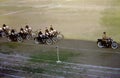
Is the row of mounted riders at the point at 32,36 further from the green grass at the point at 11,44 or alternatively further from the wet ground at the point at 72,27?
the wet ground at the point at 72,27

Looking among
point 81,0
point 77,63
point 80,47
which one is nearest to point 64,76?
point 77,63

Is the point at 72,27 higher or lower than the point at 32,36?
higher

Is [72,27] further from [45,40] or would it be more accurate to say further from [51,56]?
[51,56]

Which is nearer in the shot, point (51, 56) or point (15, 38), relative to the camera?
point (51, 56)

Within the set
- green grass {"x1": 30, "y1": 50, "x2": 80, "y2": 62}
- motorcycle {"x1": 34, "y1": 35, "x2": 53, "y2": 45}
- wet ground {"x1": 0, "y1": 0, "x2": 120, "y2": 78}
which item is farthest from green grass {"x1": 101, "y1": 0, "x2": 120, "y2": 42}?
motorcycle {"x1": 34, "y1": 35, "x2": 53, "y2": 45}

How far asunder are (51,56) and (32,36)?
5.58 meters

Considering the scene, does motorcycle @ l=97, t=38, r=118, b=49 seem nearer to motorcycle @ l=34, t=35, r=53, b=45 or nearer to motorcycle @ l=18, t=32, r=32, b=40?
motorcycle @ l=34, t=35, r=53, b=45

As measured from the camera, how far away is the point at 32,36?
26.7m

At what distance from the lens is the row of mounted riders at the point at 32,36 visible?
24719mm

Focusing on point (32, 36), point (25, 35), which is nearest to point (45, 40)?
point (32, 36)

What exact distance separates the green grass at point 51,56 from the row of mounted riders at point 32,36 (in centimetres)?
226

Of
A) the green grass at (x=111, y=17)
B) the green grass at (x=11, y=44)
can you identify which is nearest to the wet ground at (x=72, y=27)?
the green grass at (x=111, y=17)

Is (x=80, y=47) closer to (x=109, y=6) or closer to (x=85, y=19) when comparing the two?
(x=85, y=19)

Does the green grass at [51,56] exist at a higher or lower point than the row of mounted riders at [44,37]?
lower
